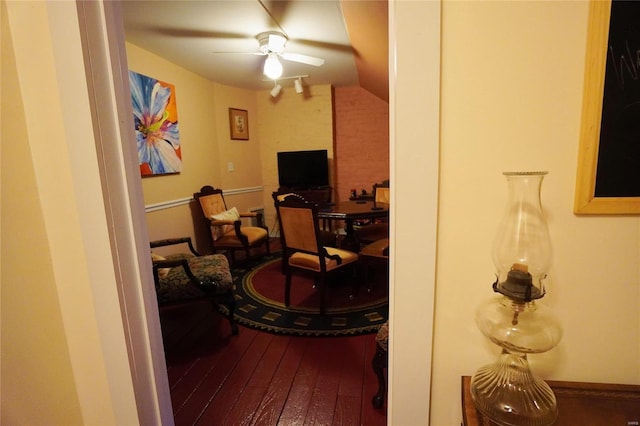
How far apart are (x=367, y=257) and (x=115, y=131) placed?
7.57 feet

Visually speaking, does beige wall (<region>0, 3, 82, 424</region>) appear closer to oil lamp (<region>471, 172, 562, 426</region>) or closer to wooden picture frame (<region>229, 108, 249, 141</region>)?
oil lamp (<region>471, 172, 562, 426</region>)

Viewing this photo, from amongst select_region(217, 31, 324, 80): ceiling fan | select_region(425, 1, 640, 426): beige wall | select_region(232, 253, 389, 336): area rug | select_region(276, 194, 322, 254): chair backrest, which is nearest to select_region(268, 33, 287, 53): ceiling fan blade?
select_region(217, 31, 324, 80): ceiling fan

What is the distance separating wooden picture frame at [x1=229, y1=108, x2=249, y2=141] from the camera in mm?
4680

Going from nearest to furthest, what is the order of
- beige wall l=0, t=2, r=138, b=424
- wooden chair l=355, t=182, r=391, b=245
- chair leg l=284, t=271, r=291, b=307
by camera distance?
beige wall l=0, t=2, r=138, b=424 < chair leg l=284, t=271, r=291, b=307 < wooden chair l=355, t=182, r=391, b=245

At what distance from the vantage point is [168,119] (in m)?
3.43

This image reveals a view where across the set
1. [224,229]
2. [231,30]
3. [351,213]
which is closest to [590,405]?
[351,213]

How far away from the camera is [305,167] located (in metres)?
4.98

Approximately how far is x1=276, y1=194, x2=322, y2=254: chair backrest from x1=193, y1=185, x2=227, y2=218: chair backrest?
1583mm

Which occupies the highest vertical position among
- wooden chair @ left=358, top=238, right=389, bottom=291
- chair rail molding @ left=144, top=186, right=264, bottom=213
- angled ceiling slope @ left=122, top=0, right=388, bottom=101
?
angled ceiling slope @ left=122, top=0, right=388, bottom=101

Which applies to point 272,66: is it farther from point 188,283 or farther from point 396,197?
point 396,197

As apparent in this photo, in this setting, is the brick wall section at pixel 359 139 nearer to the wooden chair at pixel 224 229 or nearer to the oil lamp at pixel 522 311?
the wooden chair at pixel 224 229

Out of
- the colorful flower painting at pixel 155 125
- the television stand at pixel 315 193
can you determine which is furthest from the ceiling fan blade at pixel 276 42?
the television stand at pixel 315 193

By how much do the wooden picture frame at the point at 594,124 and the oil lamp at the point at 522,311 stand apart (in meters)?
0.11

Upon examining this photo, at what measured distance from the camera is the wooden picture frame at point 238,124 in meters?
4.68
